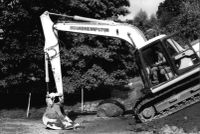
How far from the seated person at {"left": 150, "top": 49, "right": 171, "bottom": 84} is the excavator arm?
81cm

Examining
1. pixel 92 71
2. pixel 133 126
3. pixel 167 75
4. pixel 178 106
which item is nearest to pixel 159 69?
pixel 167 75

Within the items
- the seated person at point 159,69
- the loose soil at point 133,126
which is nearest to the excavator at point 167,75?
the seated person at point 159,69

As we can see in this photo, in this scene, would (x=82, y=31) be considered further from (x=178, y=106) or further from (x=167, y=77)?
(x=178, y=106)

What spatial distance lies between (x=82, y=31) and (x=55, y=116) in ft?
10.6

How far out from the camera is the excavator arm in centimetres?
1354

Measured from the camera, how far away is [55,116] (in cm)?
1308

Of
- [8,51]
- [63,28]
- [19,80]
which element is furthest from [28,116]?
[63,28]

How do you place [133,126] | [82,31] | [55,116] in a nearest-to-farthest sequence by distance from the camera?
[133,126]
[55,116]
[82,31]

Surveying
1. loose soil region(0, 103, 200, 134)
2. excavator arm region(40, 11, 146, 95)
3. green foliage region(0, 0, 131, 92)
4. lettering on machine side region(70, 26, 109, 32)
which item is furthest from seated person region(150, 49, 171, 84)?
green foliage region(0, 0, 131, 92)

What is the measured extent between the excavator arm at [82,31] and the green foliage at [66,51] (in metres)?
5.67

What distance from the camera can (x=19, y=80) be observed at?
1984cm

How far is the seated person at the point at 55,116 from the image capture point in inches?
506

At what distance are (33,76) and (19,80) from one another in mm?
754

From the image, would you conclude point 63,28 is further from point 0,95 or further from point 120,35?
point 0,95
